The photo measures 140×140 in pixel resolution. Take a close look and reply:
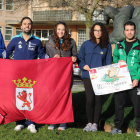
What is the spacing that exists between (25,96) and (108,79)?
1512 millimetres

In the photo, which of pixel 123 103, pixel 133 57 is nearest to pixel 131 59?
pixel 133 57

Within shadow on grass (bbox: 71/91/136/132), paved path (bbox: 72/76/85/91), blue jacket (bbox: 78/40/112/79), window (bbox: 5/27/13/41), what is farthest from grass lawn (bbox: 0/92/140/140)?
window (bbox: 5/27/13/41)

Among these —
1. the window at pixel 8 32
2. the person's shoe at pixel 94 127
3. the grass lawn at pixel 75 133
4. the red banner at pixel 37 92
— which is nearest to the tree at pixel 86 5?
the grass lawn at pixel 75 133

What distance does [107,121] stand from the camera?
4984mm

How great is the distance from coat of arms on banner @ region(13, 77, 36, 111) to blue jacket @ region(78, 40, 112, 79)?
970 millimetres

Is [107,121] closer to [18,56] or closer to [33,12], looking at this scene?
[18,56]

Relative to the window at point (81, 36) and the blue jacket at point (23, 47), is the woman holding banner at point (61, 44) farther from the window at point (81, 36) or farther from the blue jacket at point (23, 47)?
the window at point (81, 36)

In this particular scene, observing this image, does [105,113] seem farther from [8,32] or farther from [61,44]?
[8,32]

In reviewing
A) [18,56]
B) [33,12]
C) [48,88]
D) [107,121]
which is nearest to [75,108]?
[107,121]

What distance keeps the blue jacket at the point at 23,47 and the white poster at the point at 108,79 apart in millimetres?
1081

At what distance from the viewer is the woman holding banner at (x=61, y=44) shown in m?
4.37

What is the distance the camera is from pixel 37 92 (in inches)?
171

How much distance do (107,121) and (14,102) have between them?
1937mm

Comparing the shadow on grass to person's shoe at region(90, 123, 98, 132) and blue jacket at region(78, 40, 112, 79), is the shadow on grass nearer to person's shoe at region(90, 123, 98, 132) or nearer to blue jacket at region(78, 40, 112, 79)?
person's shoe at region(90, 123, 98, 132)
